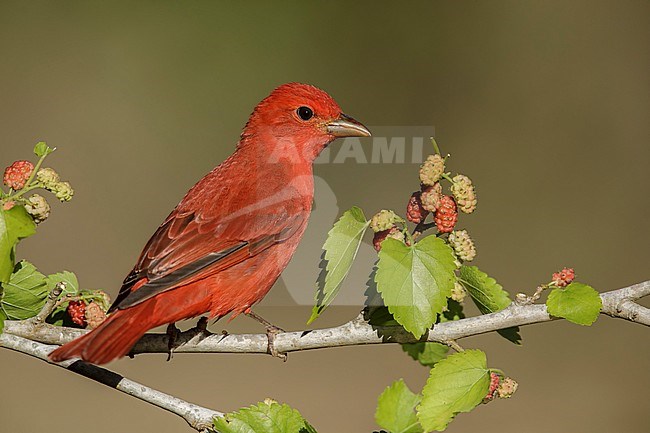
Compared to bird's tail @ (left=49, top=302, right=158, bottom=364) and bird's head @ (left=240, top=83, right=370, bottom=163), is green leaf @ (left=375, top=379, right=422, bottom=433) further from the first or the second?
bird's head @ (left=240, top=83, right=370, bottom=163)

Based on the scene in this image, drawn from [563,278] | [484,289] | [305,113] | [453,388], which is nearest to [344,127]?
[305,113]

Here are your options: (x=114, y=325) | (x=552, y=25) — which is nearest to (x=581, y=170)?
(x=552, y=25)

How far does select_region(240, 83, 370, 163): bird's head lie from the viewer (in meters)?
3.72

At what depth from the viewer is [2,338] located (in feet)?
9.11

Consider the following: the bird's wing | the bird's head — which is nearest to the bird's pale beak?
the bird's head

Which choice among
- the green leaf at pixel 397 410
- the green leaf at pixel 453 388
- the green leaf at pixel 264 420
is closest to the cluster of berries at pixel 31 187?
the green leaf at pixel 264 420

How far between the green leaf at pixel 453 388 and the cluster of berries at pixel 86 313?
110 cm

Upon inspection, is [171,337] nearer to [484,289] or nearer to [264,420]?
[264,420]

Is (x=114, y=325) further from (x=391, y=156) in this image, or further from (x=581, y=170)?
(x=581, y=170)

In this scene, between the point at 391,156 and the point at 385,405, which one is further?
the point at 391,156

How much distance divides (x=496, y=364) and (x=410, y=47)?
11.3 ft

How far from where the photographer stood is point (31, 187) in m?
2.72

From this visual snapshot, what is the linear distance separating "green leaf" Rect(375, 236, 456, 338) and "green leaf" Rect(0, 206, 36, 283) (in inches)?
39.5

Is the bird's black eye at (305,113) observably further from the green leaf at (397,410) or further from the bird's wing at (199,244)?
the green leaf at (397,410)
